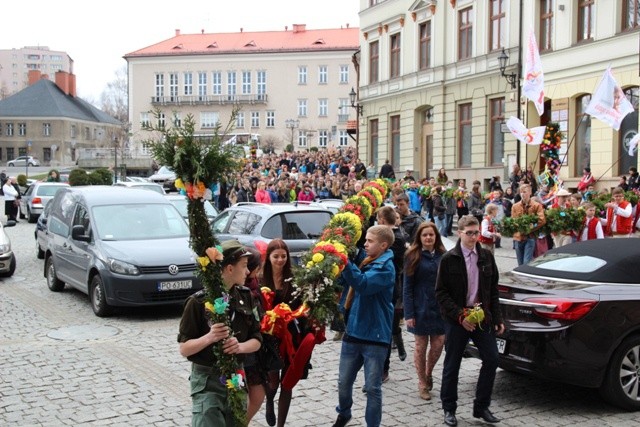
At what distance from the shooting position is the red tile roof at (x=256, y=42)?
8975cm

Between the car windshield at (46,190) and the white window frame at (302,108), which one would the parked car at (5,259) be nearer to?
the car windshield at (46,190)

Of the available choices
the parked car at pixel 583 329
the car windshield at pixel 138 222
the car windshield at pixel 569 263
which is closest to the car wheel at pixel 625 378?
the parked car at pixel 583 329

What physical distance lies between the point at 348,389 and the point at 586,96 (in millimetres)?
23726

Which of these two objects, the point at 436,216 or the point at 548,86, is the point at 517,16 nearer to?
the point at 548,86

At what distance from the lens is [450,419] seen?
6.74 metres

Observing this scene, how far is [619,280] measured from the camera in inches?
289

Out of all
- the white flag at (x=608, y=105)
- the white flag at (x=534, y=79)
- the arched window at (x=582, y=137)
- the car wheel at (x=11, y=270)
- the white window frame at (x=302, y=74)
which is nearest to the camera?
the car wheel at (x=11, y=270)

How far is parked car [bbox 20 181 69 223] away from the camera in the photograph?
30.8m

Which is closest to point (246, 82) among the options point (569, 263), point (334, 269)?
point (569, 263)

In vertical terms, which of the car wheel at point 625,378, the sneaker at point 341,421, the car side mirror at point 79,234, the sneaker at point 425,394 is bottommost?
the sneaker at point 425,394

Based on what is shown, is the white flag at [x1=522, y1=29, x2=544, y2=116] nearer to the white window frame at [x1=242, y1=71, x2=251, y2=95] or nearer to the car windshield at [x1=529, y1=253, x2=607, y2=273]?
the car windshield at [x1=529, y1=253, x2=607, y2=273]

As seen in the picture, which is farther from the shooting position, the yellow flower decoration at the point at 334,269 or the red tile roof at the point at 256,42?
the red tile roof at the point at 256,42

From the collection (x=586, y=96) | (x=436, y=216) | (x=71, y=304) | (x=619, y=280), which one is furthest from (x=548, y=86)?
(x=619, y=280)

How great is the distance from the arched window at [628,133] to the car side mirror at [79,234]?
1853 cm
